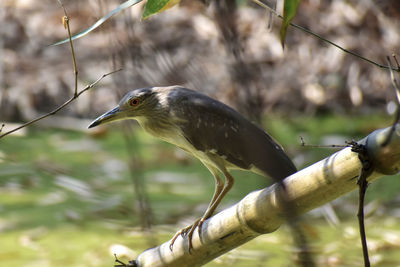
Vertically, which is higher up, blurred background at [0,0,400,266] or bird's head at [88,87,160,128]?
blurred background at [0,0,400,266]

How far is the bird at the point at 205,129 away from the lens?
159 cm

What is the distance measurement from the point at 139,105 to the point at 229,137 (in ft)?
0.79

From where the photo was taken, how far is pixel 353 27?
15.3 feet

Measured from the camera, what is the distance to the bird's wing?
5.18 feet

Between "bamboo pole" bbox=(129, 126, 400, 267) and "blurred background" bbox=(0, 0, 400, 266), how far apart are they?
0.48 meters

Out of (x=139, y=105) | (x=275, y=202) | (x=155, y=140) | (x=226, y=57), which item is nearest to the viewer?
(x=275, y=202)

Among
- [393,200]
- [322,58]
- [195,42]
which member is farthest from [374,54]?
[393,200]

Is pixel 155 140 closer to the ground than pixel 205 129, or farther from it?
farther from it

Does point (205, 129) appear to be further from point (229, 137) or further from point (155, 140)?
point (155, 140)

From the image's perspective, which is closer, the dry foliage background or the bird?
the bird

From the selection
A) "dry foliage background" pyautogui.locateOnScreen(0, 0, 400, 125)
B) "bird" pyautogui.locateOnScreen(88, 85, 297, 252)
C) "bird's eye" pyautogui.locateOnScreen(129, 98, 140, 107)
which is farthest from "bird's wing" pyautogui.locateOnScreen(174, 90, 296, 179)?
"dry foliage background" pyautogui.locateOnScreen(0, 0, 400, 125)

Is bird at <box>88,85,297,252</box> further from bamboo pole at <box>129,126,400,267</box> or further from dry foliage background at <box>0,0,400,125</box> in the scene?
dry foliage background at <box>0,0,400,125</box>

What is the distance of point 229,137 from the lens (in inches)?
65.8

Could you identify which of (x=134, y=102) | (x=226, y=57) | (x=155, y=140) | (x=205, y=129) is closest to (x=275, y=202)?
(x=205, y=129)
